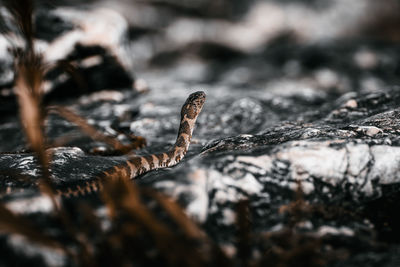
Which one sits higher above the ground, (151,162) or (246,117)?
(246,117)

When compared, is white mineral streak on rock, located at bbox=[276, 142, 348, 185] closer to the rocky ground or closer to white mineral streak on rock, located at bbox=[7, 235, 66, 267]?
the rocky ground

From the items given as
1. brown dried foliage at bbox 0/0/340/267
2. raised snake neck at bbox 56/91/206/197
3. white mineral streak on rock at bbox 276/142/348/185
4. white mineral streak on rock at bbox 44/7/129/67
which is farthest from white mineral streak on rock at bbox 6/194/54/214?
white mineral streak on rock at bbox 44/7/129/67

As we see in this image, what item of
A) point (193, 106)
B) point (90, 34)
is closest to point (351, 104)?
point (193, 106)

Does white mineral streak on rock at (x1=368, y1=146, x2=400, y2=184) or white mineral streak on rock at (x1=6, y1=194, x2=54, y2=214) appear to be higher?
white mineral streak on rock at (x1=6, y1=194, x2=54, y2=214)

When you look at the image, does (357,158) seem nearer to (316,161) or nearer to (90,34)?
(316,161)

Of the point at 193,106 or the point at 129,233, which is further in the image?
the point at 193,106

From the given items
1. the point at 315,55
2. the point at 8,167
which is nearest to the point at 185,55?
the point at 315,55

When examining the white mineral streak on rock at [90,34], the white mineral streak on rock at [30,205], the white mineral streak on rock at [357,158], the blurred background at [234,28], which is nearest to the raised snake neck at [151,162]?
the white mineral streak on rock at [30,205]
